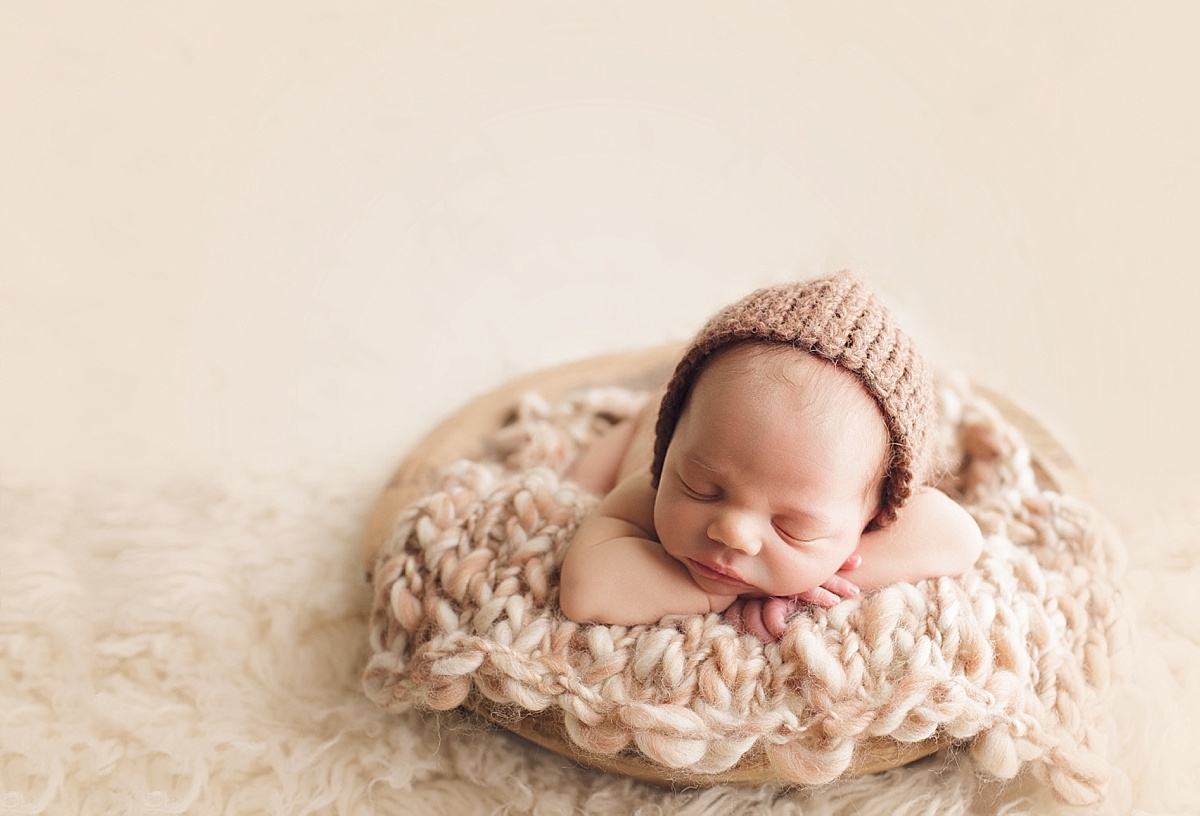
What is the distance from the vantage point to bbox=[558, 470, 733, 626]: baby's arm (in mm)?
1009

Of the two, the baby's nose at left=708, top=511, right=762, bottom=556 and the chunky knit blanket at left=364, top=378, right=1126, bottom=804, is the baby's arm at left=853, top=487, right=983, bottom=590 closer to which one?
the chunky knit blanket at left=364, top=378, right=1126, bottom=804

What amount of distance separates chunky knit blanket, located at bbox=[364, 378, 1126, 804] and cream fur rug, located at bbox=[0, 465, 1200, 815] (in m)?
0.09

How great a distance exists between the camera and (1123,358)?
175 centimetres

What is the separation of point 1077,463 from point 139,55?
5.32ft

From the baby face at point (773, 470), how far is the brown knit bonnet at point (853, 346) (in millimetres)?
14

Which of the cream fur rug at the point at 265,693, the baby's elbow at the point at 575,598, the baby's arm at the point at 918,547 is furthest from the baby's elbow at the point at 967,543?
the baby's elbow at the point at 575,598

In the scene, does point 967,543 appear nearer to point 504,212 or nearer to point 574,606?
point 574,606

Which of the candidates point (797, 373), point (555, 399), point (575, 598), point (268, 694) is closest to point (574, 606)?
point (575, 598)

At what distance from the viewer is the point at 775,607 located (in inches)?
40.0

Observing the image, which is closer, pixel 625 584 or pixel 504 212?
pixel 625 584

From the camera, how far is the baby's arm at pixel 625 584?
101cm

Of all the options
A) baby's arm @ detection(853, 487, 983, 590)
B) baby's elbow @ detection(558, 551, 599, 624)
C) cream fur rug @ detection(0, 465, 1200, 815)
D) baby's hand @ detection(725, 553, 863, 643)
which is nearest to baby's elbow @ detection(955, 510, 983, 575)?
baby's arm @ detection(853, 487, 983, 590)

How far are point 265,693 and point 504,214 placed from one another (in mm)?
1016

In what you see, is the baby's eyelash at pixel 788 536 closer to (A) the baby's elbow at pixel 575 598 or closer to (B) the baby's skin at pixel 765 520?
(B) the baby's skin at pixel 765 520
